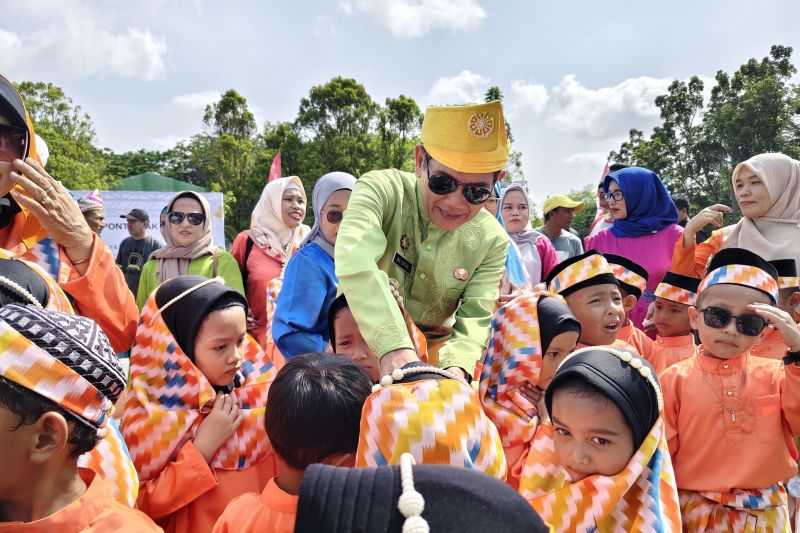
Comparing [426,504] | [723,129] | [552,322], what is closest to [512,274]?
[552,322]

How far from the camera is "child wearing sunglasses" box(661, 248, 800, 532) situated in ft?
8.19

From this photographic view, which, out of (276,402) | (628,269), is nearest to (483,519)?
(276,402)

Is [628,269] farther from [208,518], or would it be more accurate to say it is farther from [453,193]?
[208,518]

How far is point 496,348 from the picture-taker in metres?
2.65

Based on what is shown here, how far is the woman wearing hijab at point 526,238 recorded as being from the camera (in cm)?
509

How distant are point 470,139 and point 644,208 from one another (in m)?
2.93

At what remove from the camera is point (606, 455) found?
5.82ft

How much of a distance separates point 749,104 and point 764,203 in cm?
2430

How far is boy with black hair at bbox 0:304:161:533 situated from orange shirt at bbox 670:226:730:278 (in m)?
3.86

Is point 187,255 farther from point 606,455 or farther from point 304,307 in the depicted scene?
point 606,455

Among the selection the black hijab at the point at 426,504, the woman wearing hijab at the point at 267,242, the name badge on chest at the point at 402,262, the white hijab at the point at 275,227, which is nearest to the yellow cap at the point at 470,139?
the name badge on chest at the point at 402,262

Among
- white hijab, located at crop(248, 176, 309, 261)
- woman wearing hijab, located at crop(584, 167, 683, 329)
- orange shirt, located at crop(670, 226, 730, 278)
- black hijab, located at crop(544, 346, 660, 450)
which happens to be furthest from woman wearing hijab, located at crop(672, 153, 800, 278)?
white hijab, located at crop(248, 176, 309, 261)

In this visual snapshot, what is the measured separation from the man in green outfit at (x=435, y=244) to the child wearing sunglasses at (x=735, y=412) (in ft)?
3.60

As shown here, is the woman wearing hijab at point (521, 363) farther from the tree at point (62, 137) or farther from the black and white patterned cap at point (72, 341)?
the tree at point (62, 137)
